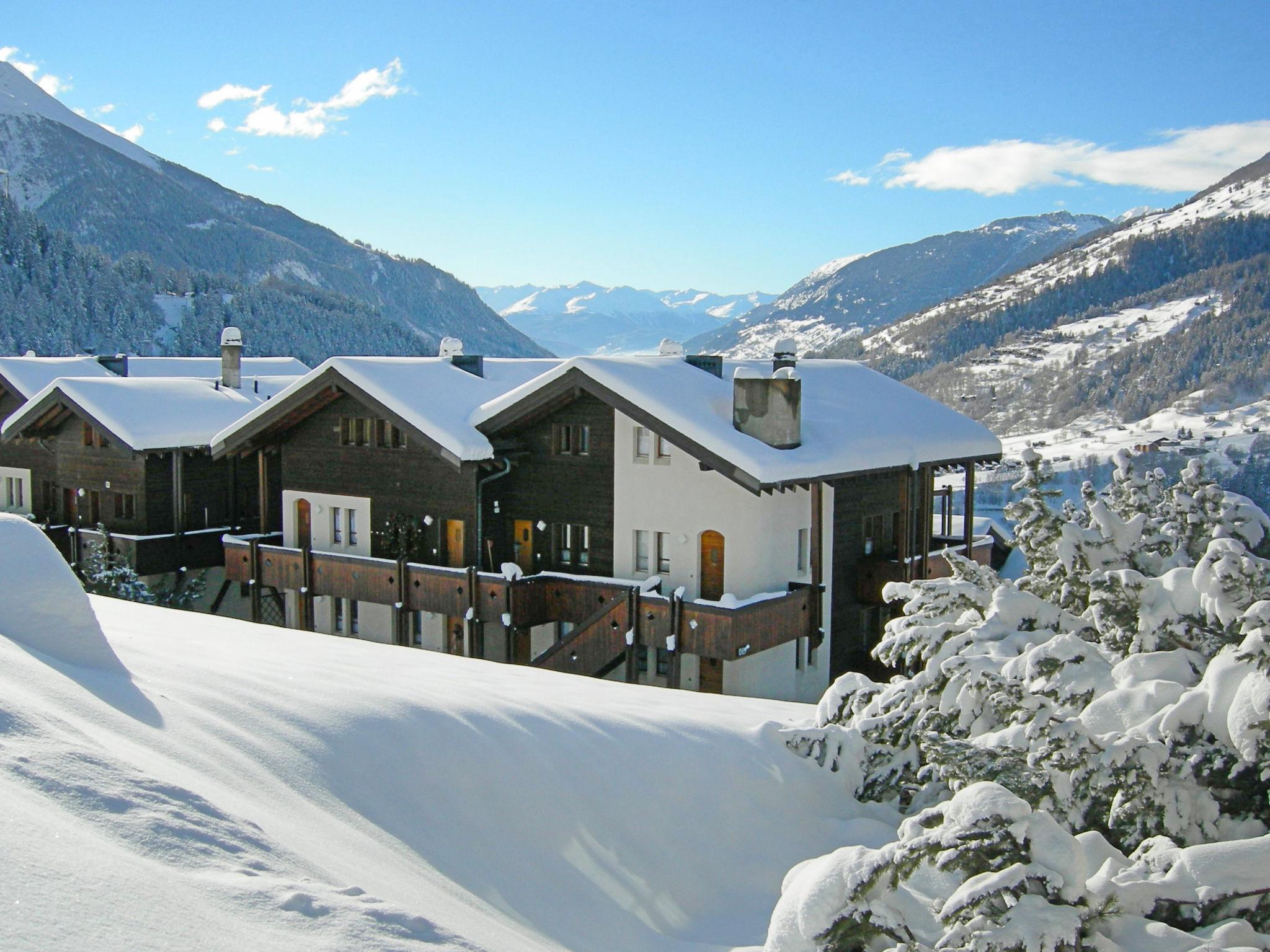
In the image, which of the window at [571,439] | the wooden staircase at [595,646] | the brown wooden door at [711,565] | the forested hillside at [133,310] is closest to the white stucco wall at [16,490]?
the window at [571,439]

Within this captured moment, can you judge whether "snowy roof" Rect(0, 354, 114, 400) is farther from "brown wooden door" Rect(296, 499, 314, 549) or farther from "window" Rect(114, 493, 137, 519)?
"brown wooden door" Rect(296, 499, 314, 549)

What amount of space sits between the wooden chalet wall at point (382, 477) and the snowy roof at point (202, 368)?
14.9 meters

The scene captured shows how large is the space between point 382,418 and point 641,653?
310 inches

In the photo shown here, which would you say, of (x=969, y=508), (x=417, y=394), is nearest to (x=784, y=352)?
(x=969, y=508)

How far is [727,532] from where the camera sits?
66.7 ft

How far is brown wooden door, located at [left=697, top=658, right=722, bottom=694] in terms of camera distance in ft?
67.3

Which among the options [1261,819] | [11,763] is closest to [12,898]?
[11,763]

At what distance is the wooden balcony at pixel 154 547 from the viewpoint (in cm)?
2775

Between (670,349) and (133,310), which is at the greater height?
(133,310)

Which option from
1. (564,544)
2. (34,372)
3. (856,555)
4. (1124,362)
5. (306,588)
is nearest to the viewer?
(856,555)

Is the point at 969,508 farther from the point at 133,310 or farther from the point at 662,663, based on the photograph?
the point at 133,310

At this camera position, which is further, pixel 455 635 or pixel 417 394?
pixel 455 635

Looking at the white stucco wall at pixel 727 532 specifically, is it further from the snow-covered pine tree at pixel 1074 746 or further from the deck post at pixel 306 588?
the snow-covered pine tree at pixel 1074 746

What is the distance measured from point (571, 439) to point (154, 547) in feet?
40.9
